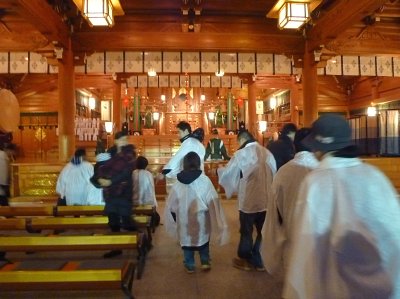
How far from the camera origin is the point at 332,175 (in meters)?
1.74

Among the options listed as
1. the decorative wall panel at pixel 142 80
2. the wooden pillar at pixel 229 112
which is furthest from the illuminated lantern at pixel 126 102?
the wooden pillar at pixel 229 112

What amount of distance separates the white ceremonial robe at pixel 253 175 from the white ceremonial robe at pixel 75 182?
2.93 m

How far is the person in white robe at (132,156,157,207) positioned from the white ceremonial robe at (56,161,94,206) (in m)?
0.81

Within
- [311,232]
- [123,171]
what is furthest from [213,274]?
[311,232]

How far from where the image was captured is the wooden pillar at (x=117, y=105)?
1652 centimetres

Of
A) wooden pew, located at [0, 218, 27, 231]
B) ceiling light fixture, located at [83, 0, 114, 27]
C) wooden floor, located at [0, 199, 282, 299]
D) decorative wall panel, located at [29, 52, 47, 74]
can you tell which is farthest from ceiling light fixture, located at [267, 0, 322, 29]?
decorative wall panel, located at [29, 52, 47, 74]

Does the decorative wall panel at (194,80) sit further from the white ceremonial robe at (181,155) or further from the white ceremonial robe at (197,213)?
the white ceremonial robe at (197,213)

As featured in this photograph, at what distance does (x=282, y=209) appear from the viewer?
10.1 feet

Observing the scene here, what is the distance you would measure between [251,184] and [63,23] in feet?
22.9

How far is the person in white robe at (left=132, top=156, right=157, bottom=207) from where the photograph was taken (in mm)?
6691

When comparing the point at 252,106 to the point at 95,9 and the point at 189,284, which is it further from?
the point at 189,284

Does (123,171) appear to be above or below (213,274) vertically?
above

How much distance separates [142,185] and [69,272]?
3701 mm

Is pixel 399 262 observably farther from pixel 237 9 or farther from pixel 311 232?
pixel 237 9
